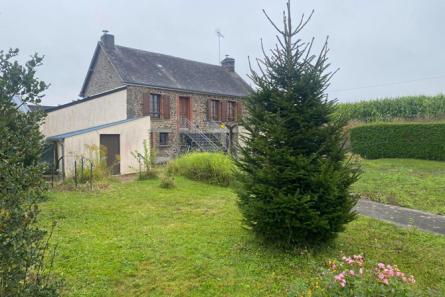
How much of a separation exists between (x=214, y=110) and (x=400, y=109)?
12.5 metres

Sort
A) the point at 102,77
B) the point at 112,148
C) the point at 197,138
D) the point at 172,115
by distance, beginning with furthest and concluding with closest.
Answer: the point at 197,138 < the point at 102,77 < the point at 172,115 < the point at 112,148

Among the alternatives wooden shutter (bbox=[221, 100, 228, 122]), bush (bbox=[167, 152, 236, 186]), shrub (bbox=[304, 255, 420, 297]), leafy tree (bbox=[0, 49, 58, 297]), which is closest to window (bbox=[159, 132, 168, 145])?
wooden shutter (bbox=[221, 100, 228, 122])

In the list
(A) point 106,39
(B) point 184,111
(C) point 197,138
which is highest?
(A) point 106,39

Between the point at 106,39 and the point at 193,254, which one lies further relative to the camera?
the point at 106,39

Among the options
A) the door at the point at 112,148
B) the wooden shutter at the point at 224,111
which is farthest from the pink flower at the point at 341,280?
the wooden shutter at the point at 224,111

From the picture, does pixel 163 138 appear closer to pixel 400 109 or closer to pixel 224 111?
pixel 224 111

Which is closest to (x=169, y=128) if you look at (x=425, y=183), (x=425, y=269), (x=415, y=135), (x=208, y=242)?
(x=415, y=135)

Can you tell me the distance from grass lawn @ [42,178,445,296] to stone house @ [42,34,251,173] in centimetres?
958

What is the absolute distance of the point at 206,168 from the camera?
453 inches

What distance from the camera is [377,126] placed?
16781mm

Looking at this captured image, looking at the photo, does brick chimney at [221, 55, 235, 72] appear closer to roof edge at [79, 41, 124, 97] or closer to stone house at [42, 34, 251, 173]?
stone house at [42, 34, 251, 173]

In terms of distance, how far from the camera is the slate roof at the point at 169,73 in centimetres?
2050

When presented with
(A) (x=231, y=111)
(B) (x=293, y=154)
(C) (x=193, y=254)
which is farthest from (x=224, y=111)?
(C) (x=193, y=254)

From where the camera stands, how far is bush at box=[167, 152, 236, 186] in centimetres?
1095
